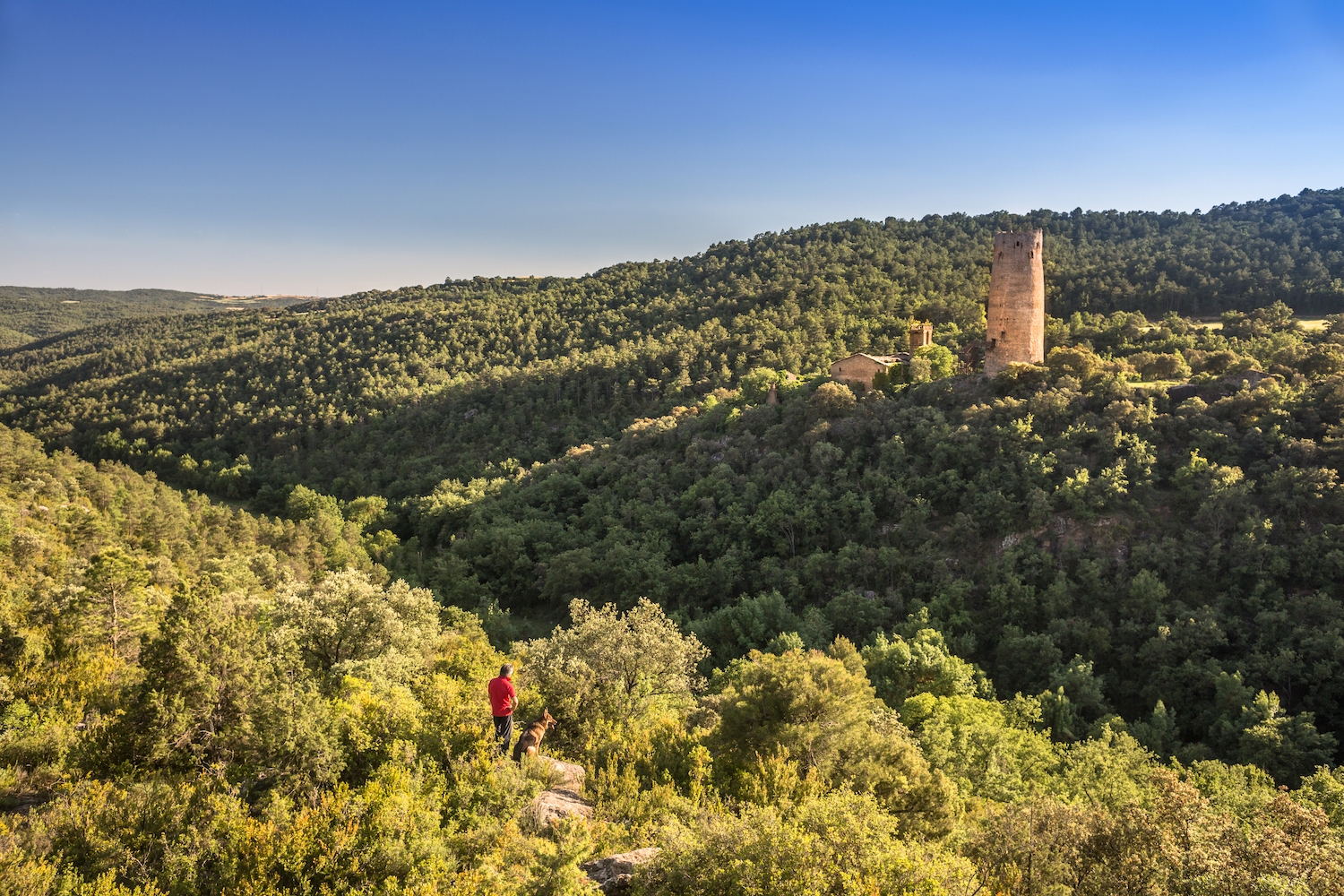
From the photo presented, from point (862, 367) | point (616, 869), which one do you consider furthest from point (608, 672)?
point (862, 367)

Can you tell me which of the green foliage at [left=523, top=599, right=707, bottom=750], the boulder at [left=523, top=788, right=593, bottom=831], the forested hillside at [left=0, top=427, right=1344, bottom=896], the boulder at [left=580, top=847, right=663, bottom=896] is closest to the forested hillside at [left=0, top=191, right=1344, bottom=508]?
the green foliage at [left=523, top=599, right=707, bottom=750]

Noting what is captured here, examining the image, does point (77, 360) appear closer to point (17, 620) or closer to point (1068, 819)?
point (17, 620)

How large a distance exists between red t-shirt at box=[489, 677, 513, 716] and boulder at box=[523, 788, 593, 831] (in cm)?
158

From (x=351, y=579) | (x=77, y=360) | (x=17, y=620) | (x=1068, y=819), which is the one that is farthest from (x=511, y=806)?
(x=77, y=360)

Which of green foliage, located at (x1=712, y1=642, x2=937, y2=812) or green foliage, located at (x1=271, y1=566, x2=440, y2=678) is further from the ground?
green foliage, located at (x1=271, y1=566, x2=440, y2=678)

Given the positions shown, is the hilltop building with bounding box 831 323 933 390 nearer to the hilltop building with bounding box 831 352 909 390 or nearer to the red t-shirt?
the hilltop building with bounding box 831 352 909 390

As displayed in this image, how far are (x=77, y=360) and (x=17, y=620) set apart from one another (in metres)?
140

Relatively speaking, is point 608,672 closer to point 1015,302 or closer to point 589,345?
point 1015,302

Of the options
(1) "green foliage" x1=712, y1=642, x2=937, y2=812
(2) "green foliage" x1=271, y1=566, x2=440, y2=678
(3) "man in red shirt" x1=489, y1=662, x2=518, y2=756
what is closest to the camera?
(3) "man in red shirt" x1=489, y1=662, x2=518, y2=756

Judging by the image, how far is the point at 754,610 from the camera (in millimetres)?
36438

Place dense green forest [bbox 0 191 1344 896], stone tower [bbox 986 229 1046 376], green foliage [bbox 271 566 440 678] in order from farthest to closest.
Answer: stone tower [bbox 986 229 1046 376] < green foliage [bbox 271 566 440 678] < dense green forest [bbox 0 191 1344 896]

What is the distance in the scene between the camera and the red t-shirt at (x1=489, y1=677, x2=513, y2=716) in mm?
12844

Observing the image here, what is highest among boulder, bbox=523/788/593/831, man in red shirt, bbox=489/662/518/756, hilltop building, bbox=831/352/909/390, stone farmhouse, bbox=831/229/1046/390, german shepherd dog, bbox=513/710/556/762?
stone farmhouse, bbox=831/229/1046/390

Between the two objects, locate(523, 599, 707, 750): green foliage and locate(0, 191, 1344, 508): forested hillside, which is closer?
locate(523, 599, 707, 750): green foliage
